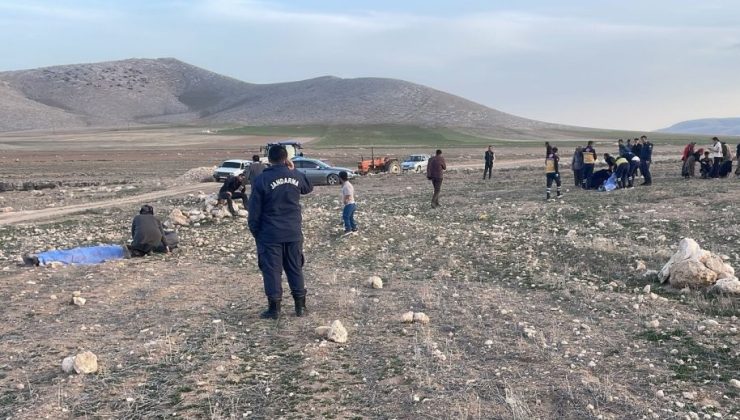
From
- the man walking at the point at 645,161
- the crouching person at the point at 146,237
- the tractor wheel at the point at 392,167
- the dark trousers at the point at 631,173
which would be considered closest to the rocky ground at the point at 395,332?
the crouching person at the point at 146,237

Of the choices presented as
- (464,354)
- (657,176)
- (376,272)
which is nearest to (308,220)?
(376,272)

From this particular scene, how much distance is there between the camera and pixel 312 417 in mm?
4715

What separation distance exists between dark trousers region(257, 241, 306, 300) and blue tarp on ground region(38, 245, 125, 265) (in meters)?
5.26

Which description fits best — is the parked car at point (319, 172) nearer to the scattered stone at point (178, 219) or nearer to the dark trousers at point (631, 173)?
the dark trousers at point (631, 173)

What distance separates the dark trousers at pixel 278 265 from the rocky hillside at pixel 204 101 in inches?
4565

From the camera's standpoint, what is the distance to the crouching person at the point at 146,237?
37.3 feet

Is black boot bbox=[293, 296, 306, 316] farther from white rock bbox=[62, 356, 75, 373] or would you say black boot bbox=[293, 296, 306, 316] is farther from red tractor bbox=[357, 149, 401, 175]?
red tractor bbox=[357, 149, 401, 175]

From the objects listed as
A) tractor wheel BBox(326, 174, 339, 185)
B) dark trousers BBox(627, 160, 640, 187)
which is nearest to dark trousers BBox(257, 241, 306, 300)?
dark trousers BBox(627, 160, 640, 187)

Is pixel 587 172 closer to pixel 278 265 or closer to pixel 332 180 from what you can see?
pixel 332 180

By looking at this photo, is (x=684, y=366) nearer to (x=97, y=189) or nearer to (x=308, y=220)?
(x=308, y=220)

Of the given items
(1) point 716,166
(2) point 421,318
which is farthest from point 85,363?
(1) point 716,166

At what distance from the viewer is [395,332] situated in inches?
262

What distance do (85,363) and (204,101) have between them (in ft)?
580

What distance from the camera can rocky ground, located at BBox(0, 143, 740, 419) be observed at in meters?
4.94
